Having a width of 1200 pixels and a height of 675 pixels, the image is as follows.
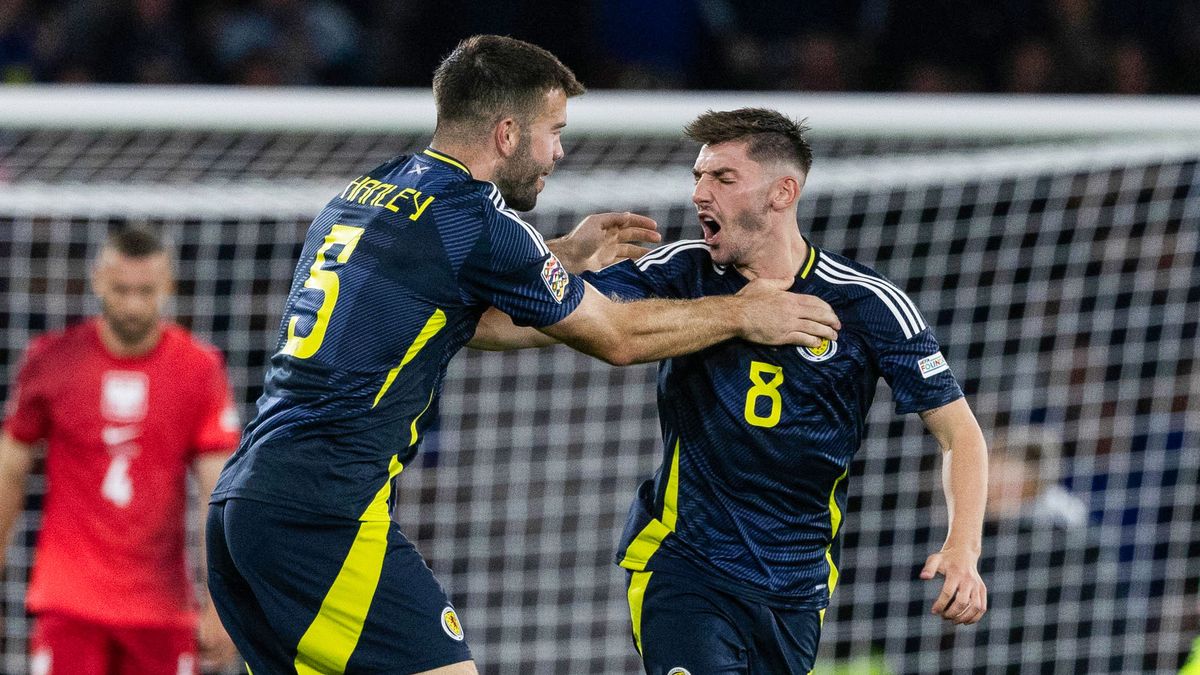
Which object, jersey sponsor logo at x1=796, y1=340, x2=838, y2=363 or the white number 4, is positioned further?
the white number 4

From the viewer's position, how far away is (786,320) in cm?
389

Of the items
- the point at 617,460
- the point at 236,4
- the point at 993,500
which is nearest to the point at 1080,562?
the point at 993,500

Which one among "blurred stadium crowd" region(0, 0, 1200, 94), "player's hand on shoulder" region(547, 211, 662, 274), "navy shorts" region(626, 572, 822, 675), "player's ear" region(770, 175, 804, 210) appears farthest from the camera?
"blurred stadium crowd" region(0, 0, 1200, 94)

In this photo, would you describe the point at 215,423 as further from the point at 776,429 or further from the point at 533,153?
the point at 776,429

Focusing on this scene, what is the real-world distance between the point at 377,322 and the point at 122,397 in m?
2.43

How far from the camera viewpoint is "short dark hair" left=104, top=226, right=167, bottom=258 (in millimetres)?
5645

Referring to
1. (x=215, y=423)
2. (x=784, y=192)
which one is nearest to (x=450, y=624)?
(x=784, y=192)

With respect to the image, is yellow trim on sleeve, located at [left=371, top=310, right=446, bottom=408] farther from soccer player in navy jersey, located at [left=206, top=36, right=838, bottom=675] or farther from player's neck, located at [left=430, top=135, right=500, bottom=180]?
player's neck, located at [left=430, top=135, right=500, bottom=180]

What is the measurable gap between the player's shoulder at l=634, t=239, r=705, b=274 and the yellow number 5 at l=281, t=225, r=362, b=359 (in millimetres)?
863

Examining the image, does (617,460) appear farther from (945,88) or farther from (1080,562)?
(945,88)

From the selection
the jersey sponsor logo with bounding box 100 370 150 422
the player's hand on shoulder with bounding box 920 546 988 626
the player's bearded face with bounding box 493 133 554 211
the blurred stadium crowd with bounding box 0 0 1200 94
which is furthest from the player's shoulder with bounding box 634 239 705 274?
the blurred stadium crowd with bounding box 0 0 1200 94

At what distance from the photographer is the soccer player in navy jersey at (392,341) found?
3.61m

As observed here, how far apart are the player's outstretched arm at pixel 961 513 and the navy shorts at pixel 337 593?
112 cm

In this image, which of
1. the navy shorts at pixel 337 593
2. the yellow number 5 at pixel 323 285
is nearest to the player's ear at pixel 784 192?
the yellow number 5 at pixel 323 285
